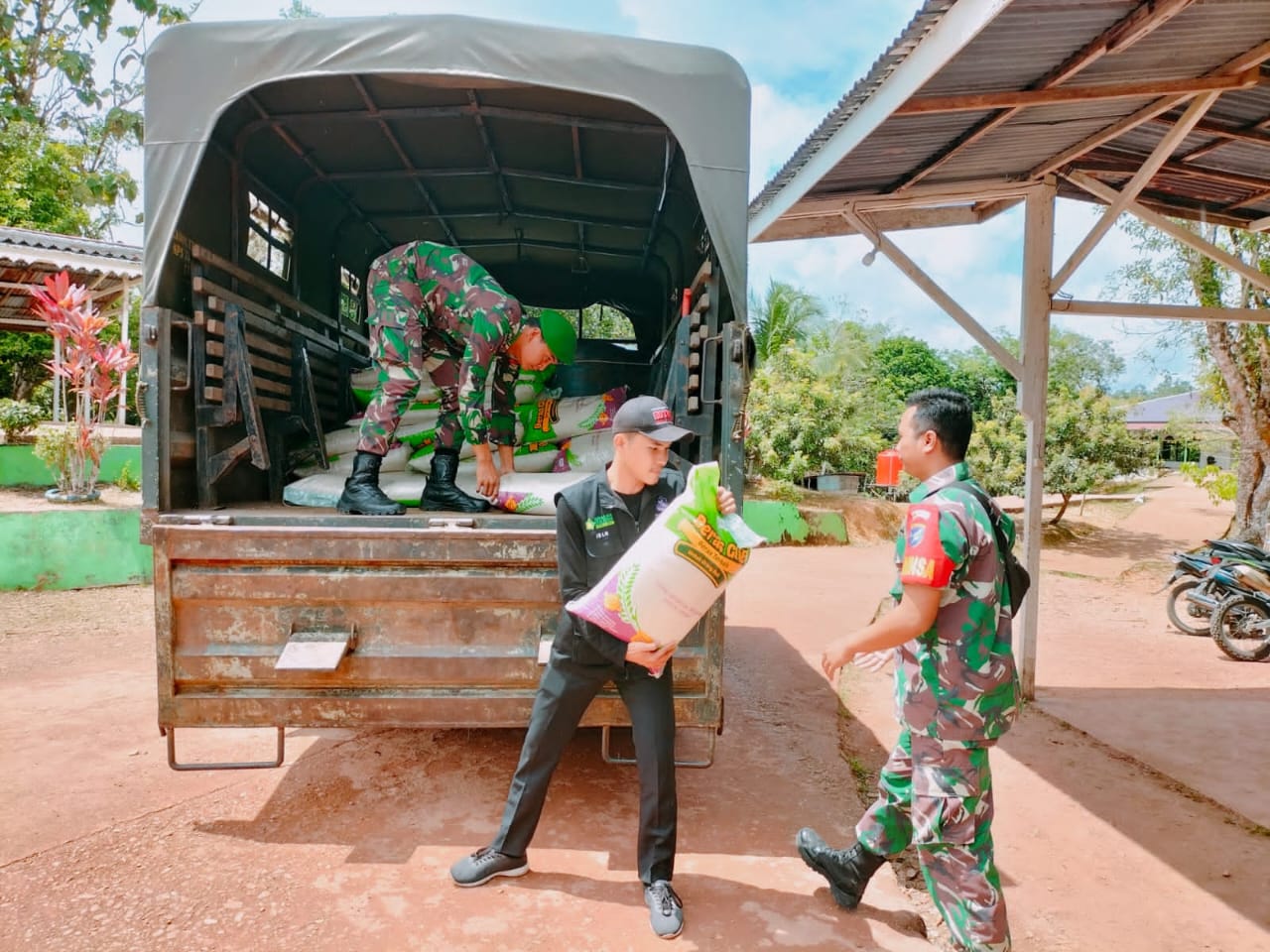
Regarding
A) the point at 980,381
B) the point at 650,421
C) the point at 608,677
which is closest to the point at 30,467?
the point at 608,677

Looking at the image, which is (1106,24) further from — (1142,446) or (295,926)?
(1142,446)

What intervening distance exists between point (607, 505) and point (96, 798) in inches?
90.7

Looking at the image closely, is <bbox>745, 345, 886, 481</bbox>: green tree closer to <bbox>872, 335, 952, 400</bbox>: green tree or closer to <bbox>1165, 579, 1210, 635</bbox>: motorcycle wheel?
<bbox>1165, 579, 1210, 635</bbox>: motorcycle wheel

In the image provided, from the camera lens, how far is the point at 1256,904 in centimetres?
256

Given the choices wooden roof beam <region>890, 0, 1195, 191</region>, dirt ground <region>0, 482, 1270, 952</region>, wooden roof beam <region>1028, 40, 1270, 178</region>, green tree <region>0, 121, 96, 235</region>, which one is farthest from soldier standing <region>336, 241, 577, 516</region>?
green tree <region>0, 121, 96, 235</region>

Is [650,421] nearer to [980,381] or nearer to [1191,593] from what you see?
[1191,593]

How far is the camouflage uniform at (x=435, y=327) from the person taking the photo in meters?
3.23

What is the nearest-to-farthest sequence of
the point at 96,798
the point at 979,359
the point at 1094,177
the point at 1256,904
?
1. the point at 1256,904
2. the point at 96,798
3. the point at 1094,177
4. the point at 979,359

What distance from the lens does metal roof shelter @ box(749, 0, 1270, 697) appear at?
10.2ft

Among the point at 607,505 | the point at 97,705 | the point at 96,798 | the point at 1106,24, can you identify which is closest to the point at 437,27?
the point at 607,505

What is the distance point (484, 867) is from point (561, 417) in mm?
2386

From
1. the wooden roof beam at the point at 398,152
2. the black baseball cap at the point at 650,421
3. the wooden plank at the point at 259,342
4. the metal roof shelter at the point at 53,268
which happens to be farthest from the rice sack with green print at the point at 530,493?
the metal roof shelter at the point at 53,268

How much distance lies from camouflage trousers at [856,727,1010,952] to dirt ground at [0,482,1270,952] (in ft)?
0.92

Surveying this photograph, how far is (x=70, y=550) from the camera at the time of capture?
6.47m
